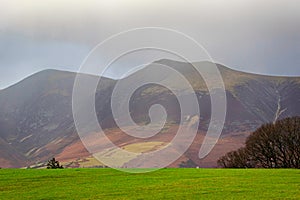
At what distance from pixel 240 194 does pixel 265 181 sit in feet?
33.8

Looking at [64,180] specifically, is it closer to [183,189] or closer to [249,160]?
[183,189]

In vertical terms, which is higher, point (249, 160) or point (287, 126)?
point (287, 126)

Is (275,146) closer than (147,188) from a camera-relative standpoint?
No

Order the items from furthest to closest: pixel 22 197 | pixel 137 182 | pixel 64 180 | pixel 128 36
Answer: pixel 64 180 < pixel 137 182 < pixel 128 36 < pixel 22 197

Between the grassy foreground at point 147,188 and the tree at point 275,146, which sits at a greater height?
the tree at point 275,146

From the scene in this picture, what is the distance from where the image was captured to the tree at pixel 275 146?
339ft

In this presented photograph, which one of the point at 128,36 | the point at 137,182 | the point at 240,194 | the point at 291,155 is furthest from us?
the point at 291,155

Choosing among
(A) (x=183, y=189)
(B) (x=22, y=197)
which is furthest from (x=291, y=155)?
(B) (x=22, y=197)

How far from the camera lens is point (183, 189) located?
127ft

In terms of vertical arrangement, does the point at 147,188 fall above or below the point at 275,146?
below

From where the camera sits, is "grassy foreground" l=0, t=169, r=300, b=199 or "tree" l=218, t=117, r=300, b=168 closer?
"grassy foreground" l=0, t=169, r=300, b=199

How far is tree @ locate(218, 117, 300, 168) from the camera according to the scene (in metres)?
103

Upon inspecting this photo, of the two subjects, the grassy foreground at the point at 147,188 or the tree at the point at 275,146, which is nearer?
the grassy foreground at the point at 147,188

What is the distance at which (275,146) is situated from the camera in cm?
10475
